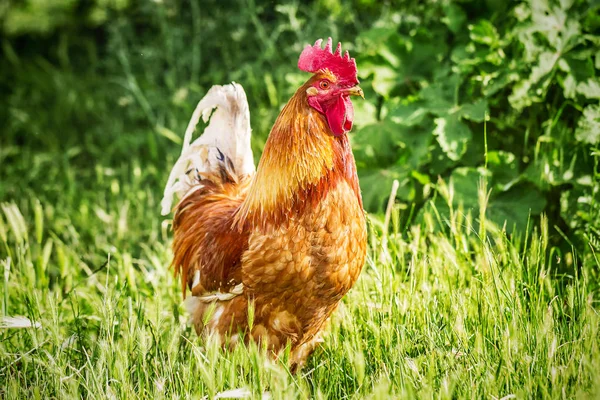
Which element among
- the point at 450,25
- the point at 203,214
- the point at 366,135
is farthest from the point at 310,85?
the point at 450,25

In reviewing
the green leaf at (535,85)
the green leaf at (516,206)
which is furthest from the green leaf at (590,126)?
the green leaf at (516,206)

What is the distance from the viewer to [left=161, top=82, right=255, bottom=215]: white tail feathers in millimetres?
3338

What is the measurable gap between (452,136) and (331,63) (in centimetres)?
115

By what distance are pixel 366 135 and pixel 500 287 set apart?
1527 mm

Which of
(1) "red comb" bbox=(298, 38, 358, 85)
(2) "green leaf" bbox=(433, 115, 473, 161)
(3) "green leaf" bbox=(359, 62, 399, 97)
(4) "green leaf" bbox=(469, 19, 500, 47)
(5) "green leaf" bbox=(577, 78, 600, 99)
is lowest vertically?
(2) "green leaf" bbox=(433, 115, 473, 161)

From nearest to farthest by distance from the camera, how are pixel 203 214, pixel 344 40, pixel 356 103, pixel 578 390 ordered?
pixel 578 390, pixel 203 214, pixel 356 103, pixel 344 40

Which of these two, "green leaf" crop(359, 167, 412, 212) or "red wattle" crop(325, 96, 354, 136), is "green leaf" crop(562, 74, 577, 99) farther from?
"red wattle" crop(325, 96, 354, 136)

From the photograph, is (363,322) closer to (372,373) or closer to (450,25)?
(372,373)

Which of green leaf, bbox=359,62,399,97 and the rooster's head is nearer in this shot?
the rooster's head

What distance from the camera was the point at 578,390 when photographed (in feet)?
6.95

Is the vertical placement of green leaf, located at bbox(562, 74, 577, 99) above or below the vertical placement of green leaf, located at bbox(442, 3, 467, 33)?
below

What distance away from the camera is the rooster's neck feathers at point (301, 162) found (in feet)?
8.55

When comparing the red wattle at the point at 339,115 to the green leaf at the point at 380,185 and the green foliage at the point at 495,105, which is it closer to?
the green foliage at the point at 495,105

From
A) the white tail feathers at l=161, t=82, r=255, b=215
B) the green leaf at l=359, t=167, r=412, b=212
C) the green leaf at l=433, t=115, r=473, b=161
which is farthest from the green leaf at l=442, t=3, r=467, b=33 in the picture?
the white tail feathers at l=161, t=82, r=255, b=215
